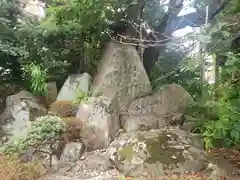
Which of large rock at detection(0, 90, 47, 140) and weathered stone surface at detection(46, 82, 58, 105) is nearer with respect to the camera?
large rock at detection(0, 90, 47, 140)

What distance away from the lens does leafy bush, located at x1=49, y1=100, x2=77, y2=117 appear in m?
5.85

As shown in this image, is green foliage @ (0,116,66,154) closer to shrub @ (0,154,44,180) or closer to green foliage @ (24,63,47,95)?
shrub @ (0,154,44,180)

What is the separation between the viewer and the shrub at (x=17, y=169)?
3.98m

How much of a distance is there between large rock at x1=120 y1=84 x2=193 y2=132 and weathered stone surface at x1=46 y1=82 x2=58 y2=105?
1736 millimetres

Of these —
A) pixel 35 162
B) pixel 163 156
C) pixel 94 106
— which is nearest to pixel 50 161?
pixel 35 162

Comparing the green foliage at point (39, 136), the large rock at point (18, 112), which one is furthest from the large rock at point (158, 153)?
the large rock at point (18, 112)

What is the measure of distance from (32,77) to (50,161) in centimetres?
207

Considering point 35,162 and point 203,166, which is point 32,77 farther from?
point 203,166

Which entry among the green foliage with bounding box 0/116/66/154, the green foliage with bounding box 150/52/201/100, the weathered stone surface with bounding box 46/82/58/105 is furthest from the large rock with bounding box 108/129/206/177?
the green foliage with bounding box 150/52/201/100

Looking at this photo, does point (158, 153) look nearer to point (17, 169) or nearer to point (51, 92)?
point (17, 169)

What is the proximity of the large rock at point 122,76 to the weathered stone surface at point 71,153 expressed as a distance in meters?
1.27

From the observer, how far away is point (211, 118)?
19.0 ft

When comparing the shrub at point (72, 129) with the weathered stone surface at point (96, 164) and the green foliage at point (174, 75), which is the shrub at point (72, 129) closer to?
the weathered stone surface at point (96, 164)

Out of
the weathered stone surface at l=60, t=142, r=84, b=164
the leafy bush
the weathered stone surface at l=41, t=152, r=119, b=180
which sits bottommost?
the weathered stone surface at l=41, t=152, r=119, b=180
